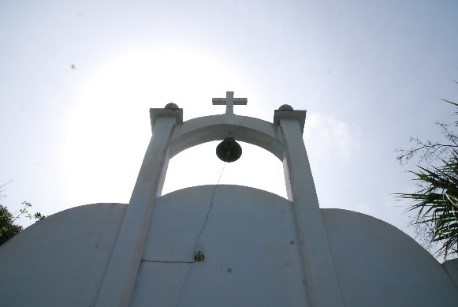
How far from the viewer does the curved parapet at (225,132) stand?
7.22m

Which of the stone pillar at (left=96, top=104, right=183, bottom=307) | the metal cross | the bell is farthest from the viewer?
the metal cross

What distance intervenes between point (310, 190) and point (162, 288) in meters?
2.92

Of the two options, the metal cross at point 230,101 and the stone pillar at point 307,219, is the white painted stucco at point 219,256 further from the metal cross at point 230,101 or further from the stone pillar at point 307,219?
the metal cross at point 230,101

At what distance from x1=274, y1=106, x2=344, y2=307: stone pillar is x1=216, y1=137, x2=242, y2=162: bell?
38.6 inches

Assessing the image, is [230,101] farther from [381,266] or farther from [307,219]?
[381,266]

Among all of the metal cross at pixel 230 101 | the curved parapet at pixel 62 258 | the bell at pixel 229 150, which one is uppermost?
the metal cross at pixel 230 101

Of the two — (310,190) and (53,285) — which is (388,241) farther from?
(53,285)

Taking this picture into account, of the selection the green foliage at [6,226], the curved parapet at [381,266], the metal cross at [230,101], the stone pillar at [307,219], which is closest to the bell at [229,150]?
the stone pillar at [307,219]

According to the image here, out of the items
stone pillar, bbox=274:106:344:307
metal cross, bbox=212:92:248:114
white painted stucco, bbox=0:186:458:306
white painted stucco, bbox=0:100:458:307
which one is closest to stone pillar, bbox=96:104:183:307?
white painted stucco, bbox=0:100:458:307

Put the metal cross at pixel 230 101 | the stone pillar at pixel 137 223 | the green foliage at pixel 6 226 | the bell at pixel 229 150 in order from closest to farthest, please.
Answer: the stone pillar at pixel 137 223 → the bell at pixel 229 150 → the metal cross at pixel 230 101 → the green foliage at pixel 6 226

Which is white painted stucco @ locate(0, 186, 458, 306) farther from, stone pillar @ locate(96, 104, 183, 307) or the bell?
the bell

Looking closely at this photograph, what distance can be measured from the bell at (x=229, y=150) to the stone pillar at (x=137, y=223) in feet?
3.66

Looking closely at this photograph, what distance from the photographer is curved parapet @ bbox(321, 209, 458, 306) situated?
15.6ft

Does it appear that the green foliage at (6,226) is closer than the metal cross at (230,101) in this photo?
No
